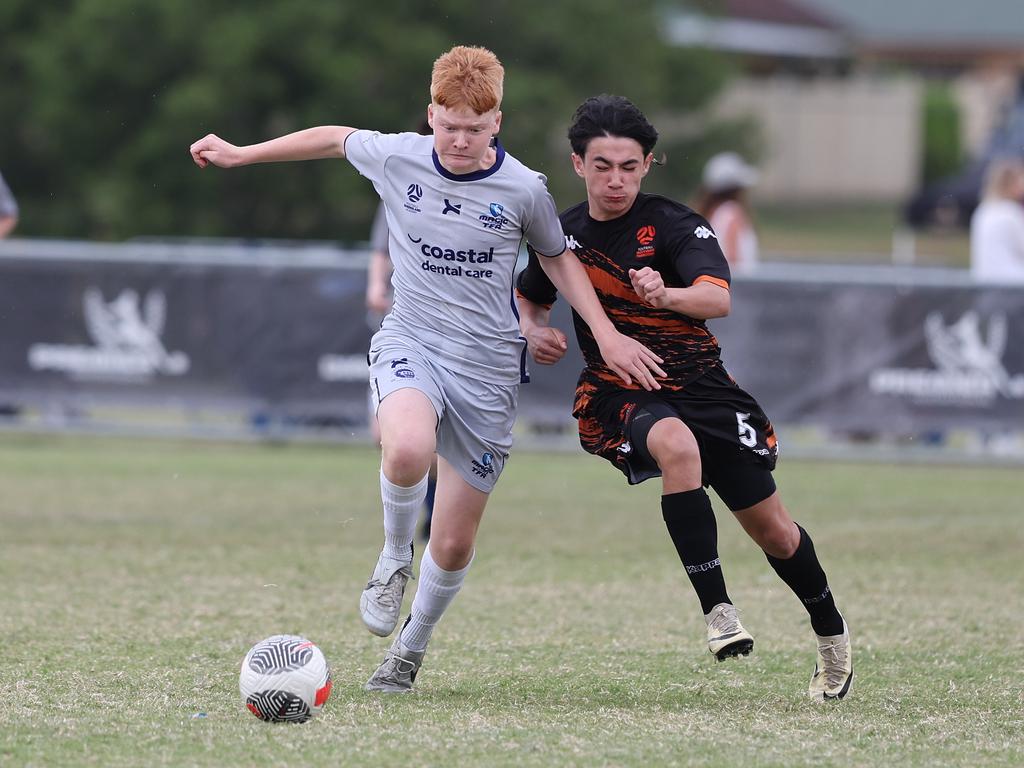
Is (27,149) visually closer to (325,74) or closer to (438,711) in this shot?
(325,74)

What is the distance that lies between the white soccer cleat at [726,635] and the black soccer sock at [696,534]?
12cm

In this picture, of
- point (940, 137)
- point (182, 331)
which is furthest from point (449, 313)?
point (940, 137)

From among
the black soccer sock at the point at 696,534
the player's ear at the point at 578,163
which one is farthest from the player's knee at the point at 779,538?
the player's ear at the point at 578,163

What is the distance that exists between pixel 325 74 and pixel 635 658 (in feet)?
68.2

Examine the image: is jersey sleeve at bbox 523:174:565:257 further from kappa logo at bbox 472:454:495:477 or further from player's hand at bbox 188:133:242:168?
player's hand at bbox 188:133:242:168

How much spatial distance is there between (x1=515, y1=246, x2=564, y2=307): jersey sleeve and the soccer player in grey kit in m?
0.23

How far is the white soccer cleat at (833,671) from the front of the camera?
5520 mm

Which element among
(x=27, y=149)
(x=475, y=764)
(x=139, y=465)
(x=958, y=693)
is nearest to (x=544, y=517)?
(x=139, y=465)

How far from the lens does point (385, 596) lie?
5.33 m

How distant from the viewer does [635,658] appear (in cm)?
627

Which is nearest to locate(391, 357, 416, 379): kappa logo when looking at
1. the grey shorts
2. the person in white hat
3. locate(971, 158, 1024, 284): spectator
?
the grey shorts

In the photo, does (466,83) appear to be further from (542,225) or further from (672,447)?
(672,447)

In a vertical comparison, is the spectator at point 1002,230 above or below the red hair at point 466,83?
below

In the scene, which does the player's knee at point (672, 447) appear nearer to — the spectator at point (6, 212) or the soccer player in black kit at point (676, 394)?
the soccer player in black kit at point (676, 394)
